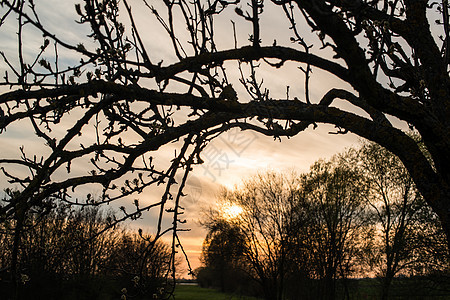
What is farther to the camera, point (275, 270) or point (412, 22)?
point (275, 270)

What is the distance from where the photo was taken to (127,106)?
474cm

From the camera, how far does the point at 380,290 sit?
2603cm

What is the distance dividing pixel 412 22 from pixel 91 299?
29.2m

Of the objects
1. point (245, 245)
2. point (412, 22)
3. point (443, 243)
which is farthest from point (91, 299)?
point (412, 22)

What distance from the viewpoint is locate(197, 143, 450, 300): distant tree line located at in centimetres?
2588

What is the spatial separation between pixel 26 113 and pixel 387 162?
88.7 feet

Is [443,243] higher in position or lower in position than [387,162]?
lower

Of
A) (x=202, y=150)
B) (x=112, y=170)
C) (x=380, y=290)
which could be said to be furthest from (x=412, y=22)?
(x=380, y=290)

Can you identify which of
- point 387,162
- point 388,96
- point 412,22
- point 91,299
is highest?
point 387,162

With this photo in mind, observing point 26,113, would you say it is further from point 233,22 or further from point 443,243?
point 443,243

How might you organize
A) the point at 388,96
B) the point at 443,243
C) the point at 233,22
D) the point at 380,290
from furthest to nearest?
the point at 380,290 → the point at 443,243 → the point at 233,22 → the point at 388,96

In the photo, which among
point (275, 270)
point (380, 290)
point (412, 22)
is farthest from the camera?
point (275, 270)

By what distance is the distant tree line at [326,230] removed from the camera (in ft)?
84.9

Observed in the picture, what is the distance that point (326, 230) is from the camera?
29.1 meters
